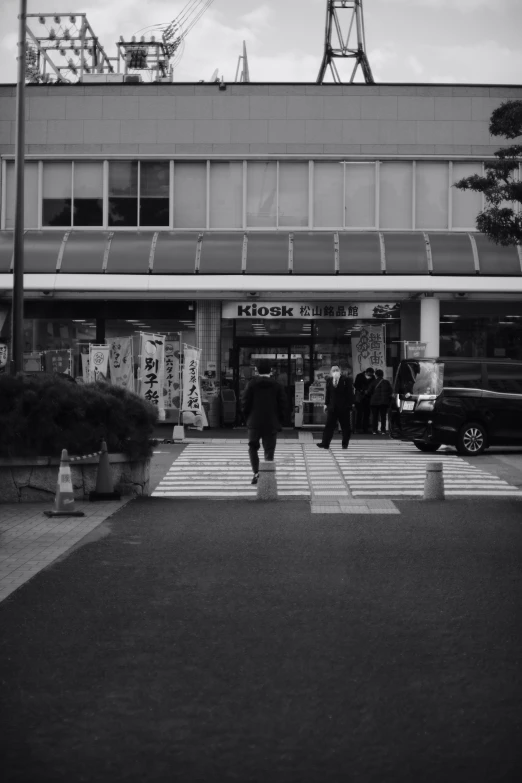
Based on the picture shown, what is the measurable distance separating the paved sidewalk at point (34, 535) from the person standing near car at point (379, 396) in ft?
47.9

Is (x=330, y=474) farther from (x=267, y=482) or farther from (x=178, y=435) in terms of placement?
(x=178, y=435)

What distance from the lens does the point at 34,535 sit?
34.7ft

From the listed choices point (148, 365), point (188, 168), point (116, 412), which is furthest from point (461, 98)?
point (116, 412)

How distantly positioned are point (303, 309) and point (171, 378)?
4.54 meters

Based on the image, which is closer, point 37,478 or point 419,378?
point 37,478

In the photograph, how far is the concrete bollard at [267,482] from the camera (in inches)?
545

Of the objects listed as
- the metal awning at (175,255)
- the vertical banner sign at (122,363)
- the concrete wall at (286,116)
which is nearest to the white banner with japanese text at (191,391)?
the vertical banner sign at (122,363)

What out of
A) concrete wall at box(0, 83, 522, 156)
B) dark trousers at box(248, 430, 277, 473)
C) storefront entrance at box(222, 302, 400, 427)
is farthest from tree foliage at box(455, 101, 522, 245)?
concrete wall at box(0, 83, 522, 156)

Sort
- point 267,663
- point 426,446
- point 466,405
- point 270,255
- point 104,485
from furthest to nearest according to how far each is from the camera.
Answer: point 270,255, point 426,446, point 466,405, point 104,485, point 267,663

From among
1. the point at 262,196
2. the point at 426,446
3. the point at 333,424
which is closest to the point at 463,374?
the point at 426,446

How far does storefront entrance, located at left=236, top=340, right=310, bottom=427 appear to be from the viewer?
3080cm

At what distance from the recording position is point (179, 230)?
102 ft

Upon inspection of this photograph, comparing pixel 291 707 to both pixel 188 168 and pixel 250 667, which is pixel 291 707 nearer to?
pixel 250 667

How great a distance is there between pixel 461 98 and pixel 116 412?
67.8 feet
